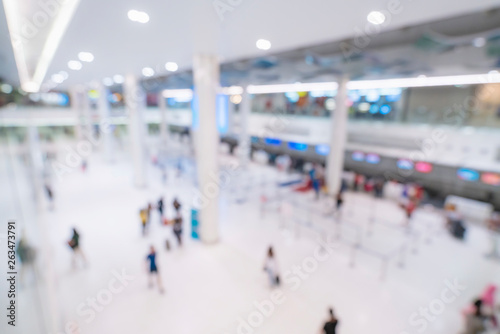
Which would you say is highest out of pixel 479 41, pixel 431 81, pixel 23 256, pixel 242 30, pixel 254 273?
pixel 479 41

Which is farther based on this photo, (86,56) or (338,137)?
(338,137)

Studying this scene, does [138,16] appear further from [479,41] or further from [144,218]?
[479,41]

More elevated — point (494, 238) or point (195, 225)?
point (195, 225)

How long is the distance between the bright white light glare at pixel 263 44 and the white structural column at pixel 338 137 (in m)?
6.77

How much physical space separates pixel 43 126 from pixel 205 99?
1072 inches

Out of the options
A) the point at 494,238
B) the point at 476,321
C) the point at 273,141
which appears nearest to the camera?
the point at 476,321

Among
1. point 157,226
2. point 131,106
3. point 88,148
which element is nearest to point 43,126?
point 88,148

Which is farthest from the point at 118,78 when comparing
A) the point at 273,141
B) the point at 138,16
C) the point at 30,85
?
the point at 273,141

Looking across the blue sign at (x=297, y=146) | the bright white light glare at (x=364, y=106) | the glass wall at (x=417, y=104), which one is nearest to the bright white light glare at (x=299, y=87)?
the glass wall at (x=417, y=104)

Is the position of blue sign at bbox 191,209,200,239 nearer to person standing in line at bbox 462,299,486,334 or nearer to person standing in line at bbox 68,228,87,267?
person standing in line at bbox 68,228,87,267

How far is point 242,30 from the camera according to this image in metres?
4.44

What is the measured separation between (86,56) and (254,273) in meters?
7.74

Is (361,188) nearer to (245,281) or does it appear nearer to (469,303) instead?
(469,303)

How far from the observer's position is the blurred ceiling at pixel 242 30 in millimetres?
3350
